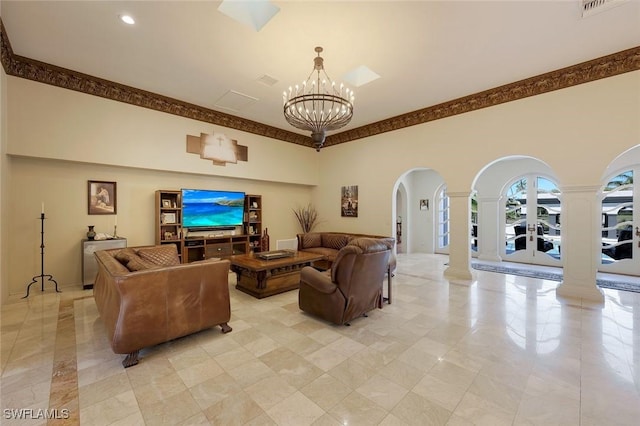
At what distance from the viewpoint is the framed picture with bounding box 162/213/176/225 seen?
5551 mm

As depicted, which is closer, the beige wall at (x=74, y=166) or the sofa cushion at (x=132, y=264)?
the sofa cushion at (x=132, y=264)

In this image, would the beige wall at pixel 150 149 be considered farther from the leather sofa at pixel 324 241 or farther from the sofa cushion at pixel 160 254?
the sofa cushion at pixel 160 254

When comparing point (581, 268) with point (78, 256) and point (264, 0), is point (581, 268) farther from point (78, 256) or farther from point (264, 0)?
point (78, 256)

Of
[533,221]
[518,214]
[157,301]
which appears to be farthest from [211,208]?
[533,221]

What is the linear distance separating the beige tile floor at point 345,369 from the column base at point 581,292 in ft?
1.29

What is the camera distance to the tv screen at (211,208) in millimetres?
5811

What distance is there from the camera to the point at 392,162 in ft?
21.7

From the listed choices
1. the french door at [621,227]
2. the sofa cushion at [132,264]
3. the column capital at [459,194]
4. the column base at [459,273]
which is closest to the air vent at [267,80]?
the sofa cushion at [132,264]

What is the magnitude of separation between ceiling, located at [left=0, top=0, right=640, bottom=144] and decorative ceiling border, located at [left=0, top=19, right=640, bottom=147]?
138 mm

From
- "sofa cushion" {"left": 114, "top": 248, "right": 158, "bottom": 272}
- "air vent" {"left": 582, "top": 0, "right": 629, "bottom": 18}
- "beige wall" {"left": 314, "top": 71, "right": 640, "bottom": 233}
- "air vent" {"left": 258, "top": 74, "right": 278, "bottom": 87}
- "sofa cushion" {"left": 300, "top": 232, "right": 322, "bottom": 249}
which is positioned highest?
"air vent" {"left": 258, "top": 74, "right": 278, "bottom": 87}

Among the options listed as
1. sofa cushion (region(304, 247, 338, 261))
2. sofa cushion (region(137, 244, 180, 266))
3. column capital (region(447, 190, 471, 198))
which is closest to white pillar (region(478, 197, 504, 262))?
column capital (region(447, 190, 471, 198))

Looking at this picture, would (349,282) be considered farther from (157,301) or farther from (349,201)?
(349,201)

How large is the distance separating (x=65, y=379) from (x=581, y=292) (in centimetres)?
677

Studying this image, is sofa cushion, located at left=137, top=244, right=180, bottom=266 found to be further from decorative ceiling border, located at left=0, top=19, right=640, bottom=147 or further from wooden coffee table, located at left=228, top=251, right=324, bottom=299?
decorative ceiling border, located at left=0, top=19, right=640, bottom=147
